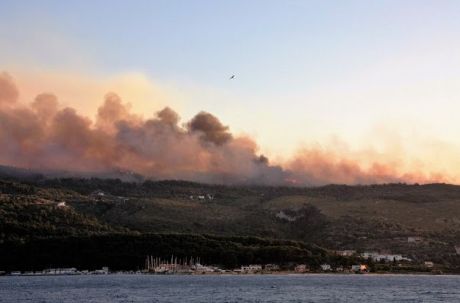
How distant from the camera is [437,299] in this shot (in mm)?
142500

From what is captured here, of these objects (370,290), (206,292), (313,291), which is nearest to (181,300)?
(206,292)

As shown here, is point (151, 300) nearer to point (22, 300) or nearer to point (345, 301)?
point (22, 300)

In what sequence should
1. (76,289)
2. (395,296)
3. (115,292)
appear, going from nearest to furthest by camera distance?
(395,296)
(115,292)
(76,289)

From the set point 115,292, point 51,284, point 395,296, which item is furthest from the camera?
point 51,284

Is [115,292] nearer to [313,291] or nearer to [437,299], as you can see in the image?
[313,291]

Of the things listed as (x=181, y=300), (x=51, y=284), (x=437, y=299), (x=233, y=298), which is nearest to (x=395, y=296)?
(x=437, y=299)

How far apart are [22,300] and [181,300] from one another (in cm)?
2712

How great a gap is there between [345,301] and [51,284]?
82463mm

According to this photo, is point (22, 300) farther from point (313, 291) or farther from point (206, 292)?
point (313, 291)

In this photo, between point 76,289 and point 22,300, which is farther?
point 76,289

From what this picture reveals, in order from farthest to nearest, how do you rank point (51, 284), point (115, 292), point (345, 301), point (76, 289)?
1. point (51, 284)
2. point (76, 289)
3. point (115, 292)
4. point (345, 301)

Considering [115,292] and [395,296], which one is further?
[115,292]

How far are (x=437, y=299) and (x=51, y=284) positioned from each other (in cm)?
9243

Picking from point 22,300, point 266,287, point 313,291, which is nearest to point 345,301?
point 313,291
